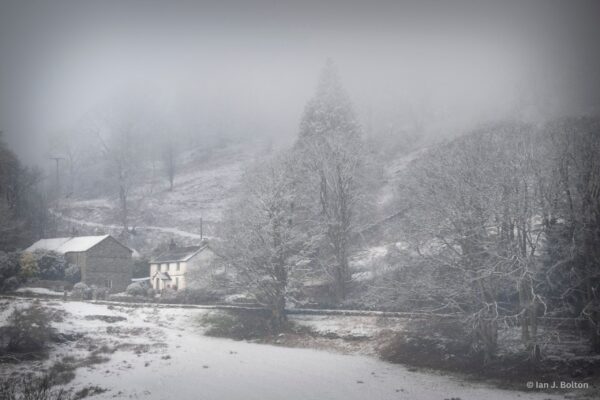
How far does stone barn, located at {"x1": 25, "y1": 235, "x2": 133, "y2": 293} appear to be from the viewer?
50938 mm

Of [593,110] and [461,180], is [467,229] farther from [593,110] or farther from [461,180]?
[593,110]

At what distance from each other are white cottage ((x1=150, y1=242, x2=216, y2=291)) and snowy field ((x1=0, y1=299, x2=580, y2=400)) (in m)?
16.8

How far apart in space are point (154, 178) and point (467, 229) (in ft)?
258

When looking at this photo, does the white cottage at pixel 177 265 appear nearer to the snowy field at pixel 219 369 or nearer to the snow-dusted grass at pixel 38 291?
the snow-dusted grass at pixel 38 291

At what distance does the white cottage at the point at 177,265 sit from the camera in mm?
51969

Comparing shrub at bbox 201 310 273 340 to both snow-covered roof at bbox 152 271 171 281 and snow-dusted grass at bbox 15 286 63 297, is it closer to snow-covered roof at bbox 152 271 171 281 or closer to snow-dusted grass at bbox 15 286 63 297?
snow-dusted grass at bbox 15 286 63 297

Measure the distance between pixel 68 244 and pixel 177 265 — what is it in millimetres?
13296

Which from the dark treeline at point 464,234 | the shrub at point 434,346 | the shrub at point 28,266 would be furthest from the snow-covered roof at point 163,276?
the shrub at point 434,346

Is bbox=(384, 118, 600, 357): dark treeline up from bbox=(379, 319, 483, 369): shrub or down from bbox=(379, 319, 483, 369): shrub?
up

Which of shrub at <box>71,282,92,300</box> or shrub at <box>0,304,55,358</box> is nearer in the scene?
shrub at <box>0,304,55,358</box>

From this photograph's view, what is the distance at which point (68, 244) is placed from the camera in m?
53.9

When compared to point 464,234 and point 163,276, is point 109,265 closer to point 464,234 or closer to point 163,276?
point 163,276

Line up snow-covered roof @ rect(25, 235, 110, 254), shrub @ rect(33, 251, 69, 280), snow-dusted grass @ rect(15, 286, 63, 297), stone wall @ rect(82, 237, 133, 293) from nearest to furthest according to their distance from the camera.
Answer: snow-dusted grass @ rect(15, 286, 63, 297)
shrub @ rect(33, 251, 69, 280)
stone wall @ rect(82, 237, 133, 293)
snow-covered roof @ rect(25, 235, 110, 254)

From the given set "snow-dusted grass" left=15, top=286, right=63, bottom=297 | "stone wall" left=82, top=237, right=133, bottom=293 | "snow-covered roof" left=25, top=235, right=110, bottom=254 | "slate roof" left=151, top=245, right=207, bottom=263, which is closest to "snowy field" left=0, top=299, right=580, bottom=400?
"snow-dusted grass" left=15, top=286, right=63, bottom=297
